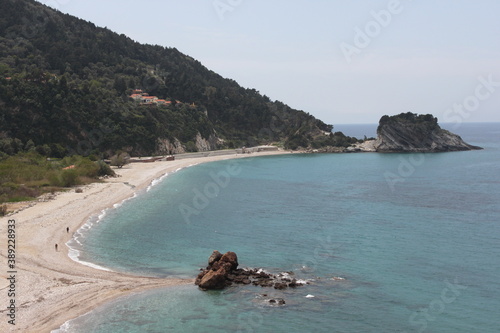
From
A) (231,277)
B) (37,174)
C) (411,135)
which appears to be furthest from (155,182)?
(411,135)

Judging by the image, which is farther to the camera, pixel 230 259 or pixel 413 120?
pixel 413 120

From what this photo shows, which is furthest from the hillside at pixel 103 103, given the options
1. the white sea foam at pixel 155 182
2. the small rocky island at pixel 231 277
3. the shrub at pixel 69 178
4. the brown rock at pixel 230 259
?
the small rocky island at pixel 231 277

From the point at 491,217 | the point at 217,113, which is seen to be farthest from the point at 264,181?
the point at 217,113

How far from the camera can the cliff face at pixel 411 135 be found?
474ft

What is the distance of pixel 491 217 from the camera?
4938 cm

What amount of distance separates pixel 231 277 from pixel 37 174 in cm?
4455

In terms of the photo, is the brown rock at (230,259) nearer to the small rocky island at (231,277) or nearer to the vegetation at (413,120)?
the small rocky island at (231,277)

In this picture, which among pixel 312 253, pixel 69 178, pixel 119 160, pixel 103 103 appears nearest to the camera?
pixel 312 253

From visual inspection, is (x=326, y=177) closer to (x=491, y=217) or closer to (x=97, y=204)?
(x=491, y=217)

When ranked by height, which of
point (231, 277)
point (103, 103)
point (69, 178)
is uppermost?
point (103, 103)

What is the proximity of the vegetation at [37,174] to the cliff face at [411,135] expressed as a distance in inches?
3916

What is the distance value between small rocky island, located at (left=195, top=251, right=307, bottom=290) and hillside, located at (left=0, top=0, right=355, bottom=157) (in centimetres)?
6333

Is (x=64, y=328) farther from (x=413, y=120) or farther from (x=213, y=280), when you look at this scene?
(x=413, y=120)

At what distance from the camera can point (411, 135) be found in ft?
474
